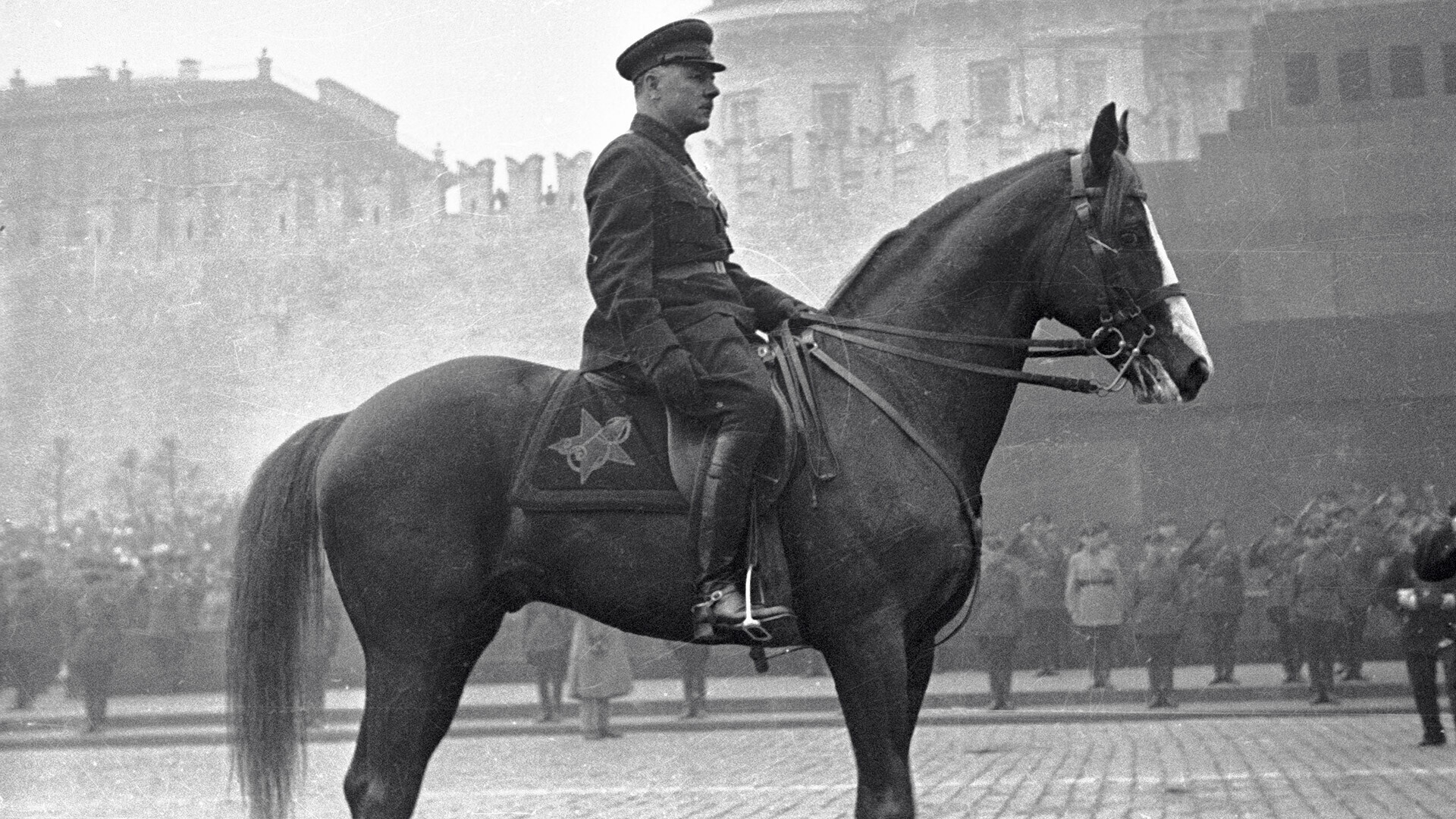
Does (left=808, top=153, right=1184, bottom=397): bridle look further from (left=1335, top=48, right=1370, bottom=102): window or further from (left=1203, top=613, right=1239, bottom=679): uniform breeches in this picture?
(left=1203, top=613, right=1239, bottom=679): uniform breeches

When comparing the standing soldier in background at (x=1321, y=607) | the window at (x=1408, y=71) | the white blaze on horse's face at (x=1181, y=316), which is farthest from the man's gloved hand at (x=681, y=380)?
the window at (x=1408, y=71)

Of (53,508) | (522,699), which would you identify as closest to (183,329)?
(53,508)

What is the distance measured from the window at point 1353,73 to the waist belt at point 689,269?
30.1 ft

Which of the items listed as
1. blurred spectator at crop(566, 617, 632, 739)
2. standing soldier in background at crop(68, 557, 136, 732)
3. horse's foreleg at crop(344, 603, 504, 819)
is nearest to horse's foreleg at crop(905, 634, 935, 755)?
horse's foreleg at crop(344, 603, 504, 819)

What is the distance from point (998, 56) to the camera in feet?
41.4

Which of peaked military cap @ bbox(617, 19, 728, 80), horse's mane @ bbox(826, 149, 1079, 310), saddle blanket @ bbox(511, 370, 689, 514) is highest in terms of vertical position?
peaked military cap @ bbox(617, 19, 728, 80)

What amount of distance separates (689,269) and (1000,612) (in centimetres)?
938

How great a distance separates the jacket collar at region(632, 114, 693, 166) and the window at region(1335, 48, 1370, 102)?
9126mm

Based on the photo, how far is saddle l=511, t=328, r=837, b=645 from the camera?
15.5ft

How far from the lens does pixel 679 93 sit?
16.4 feet

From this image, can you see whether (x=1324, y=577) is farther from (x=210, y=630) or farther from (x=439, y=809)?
(x=210, y=630)

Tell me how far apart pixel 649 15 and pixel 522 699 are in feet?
23.7

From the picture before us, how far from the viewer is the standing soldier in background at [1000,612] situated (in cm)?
1367

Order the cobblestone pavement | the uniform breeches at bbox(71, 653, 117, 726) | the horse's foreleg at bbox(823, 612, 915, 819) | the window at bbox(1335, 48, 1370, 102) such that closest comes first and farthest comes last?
1. the horse's foreleg at bbox(823, 612, 915, 819)
2. the cobblestone pavement
3. the window at bbox(1335, 48, 1370, 102)
4. the uniform breeches at bbox(71, 653, 117, 726)
